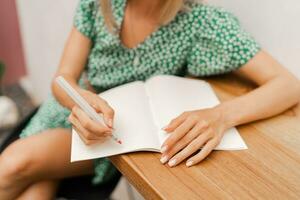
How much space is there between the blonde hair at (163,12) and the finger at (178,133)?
0.90ft

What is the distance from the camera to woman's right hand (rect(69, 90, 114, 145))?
602mm

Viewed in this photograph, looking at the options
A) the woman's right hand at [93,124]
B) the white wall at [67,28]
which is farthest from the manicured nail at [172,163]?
the white wall at [67,28]

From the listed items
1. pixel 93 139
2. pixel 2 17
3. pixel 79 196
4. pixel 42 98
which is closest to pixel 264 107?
pixel 93 139

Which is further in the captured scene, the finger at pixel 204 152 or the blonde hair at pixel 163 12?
the blonde hair at pixel 163 12

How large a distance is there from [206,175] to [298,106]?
0.29 m

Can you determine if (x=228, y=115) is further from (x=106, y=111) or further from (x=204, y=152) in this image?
(x=106, y=111)

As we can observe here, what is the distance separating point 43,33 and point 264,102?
42.5 inches

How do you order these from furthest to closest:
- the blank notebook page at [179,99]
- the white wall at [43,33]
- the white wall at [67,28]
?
the white wall at [43,33] → the white wall at [67,28] → the blank notebook page at [179,99]

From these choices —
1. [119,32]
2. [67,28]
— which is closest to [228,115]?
[119,32]

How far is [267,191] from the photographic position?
543 mm

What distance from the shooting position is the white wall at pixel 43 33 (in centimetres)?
138

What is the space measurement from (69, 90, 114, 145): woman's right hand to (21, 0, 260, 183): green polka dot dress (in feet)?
0.58

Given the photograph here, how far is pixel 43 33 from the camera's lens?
1544mm

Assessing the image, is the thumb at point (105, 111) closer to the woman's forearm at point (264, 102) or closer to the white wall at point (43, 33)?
the woman's forearm at point (264, 102)
